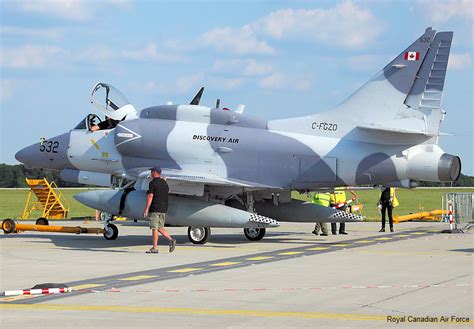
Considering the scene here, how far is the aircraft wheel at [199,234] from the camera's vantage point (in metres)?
20.8

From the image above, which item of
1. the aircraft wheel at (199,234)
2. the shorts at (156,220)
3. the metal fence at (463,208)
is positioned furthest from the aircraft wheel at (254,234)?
the metal fence at (463,208)

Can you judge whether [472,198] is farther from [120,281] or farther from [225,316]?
[225,316]

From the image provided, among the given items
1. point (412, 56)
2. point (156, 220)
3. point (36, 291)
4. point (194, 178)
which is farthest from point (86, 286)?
point (412, 56)

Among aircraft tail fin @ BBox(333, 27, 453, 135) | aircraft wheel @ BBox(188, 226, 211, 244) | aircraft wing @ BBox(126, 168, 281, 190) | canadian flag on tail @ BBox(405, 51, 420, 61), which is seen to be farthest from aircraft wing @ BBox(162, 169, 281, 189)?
canadian flag on tail @ BBox(405, 51, 420, 61)

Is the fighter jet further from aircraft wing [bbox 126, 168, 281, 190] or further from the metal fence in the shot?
the metal fence

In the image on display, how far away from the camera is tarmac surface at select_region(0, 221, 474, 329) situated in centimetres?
955

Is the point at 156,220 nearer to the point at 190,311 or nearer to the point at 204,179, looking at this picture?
the point at 204,179

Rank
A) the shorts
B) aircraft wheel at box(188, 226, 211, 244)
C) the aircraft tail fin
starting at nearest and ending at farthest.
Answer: the shorts
the aircraft tail fin
aircraft wheel at box(188, 226, 211, 244)

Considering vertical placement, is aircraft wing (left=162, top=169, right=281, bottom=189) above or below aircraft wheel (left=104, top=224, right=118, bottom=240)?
above

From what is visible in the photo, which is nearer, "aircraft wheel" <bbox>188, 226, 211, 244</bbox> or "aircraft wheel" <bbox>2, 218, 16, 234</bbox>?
"aircraft wheel" <bbox>188, 226, 211, 244</bbox>

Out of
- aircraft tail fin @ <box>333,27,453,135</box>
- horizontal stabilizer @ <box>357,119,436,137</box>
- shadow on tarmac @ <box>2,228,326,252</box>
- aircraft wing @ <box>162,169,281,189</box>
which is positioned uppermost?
aircraft tail fin @ <box>333,27,453,135</box>

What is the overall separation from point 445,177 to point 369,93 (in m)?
2.73

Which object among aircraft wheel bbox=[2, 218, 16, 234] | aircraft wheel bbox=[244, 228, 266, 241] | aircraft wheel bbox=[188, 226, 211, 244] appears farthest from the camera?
aircraft wheel bbox=[2, 218, 16, 234]

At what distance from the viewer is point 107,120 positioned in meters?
23.0
